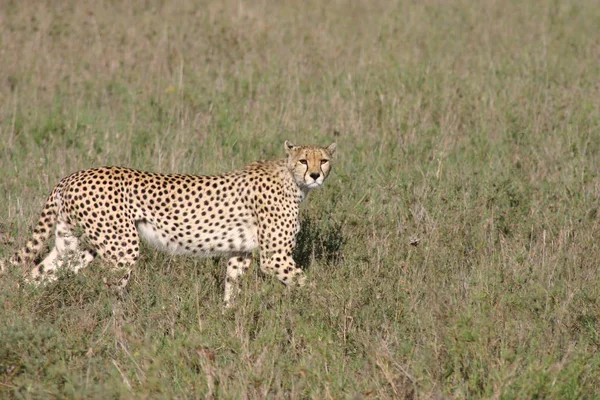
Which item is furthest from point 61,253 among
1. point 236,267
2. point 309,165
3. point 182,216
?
point 309,165

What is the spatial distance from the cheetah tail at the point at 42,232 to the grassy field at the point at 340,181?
256 millimetres

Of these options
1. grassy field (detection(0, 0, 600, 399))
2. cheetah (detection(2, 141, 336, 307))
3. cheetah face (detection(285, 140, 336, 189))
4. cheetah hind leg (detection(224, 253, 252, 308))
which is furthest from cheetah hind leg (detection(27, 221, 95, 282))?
cheetah face (detection(285, 140, 336, 189))

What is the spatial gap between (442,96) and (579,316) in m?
3.65

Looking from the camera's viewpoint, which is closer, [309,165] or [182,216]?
[309,165]

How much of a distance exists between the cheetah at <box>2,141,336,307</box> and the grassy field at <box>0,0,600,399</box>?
156 mm

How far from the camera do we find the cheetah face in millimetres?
5277

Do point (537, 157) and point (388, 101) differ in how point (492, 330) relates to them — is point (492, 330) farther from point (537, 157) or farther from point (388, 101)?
point (388, 101)

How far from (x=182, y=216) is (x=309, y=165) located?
2.70ft

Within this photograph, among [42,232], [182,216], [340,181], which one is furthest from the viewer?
[340,181]

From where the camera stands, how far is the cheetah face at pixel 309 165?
17.3 ft

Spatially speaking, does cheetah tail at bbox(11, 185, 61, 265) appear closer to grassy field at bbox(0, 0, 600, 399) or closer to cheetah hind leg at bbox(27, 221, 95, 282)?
cheetah hind leg at bbox(27, 221, 95, 282)

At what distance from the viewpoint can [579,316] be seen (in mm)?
4730

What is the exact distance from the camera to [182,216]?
5.42 metres

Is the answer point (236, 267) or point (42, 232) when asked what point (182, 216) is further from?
point (42, 232)
